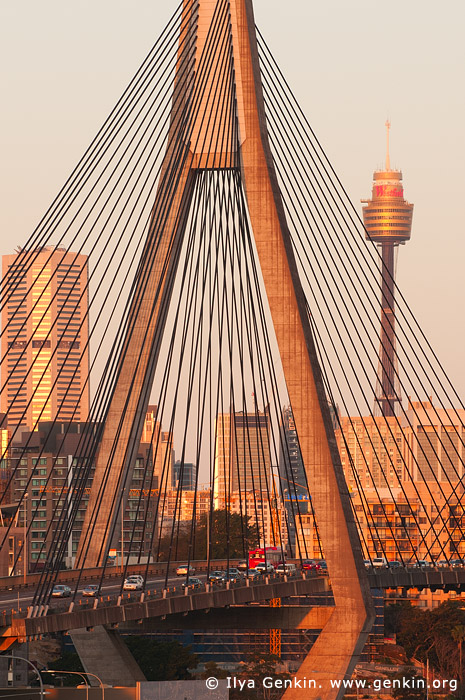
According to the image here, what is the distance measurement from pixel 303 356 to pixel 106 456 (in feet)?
28.0

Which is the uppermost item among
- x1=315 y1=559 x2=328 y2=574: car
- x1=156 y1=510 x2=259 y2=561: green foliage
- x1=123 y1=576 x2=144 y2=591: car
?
x1=156 y1=510 x2=259 y2=561: green foliage

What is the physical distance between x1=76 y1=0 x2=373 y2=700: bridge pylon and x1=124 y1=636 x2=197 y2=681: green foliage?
31762 mm

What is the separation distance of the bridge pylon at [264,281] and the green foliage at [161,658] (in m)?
31.8

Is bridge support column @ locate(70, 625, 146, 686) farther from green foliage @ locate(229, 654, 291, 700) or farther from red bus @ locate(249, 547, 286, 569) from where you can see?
green foliage @ locate(229, 654, 291, 700)

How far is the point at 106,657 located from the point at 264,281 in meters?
14.8

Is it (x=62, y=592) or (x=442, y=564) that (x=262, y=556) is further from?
(x=62, y=592)

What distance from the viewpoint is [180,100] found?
157ft

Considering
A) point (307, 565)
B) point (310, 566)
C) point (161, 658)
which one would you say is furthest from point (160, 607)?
point (161, 658)

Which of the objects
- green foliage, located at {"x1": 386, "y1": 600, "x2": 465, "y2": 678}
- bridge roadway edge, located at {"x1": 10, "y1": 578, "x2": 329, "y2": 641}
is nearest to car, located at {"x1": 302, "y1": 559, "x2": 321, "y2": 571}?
bridge roadway edge, located at {"x1": 10, "y1": 578, "x2": 329, "y2": 641}

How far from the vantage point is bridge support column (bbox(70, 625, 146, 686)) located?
50594mm

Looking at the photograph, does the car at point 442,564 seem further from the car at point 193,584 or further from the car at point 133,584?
the car at point 133,584

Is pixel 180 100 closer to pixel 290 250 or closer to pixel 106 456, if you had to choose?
pixel 290 250

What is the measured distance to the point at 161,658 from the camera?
82.6 m

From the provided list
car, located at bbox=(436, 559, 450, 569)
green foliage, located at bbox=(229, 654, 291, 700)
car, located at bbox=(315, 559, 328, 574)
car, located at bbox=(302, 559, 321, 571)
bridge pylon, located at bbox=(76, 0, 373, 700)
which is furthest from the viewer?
green foliage, located at bbox=(229, 654, 291, 700)
